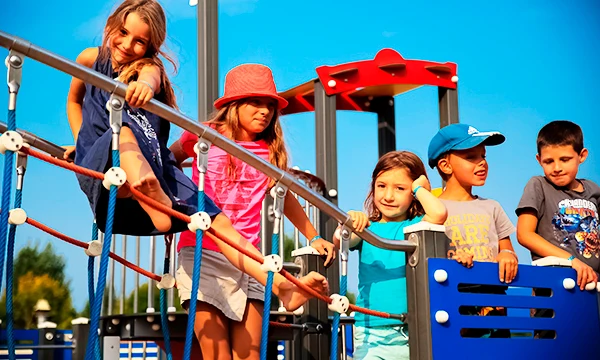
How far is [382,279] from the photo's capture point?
274cm

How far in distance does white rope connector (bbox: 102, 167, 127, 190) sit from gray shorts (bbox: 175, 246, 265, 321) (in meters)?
0.56

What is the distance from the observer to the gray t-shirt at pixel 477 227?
112 inches

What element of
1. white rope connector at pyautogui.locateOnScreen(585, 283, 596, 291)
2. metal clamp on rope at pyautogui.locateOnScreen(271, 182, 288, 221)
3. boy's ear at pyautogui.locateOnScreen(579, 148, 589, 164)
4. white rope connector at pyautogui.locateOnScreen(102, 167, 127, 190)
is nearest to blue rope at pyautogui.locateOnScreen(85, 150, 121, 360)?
white rope connector at pyautogui.locateOnScreen(102, 167, 127, 190)

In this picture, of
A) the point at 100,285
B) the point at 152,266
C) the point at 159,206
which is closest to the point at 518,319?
the point at 159,206

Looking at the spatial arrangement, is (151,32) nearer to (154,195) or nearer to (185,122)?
(185,122)

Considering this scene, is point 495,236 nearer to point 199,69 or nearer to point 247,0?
point 199,69

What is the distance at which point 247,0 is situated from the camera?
→ 14961 millimetres

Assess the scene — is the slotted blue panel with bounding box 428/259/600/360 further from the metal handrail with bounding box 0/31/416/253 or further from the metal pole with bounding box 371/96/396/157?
the metal pole with bounding box 371/96/396/157

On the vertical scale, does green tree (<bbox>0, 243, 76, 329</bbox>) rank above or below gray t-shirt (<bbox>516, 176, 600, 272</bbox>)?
above

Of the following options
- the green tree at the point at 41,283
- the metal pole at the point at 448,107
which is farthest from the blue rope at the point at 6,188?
the green tree at the point at 41,283

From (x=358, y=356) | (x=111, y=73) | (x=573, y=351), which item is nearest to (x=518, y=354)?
(x=573, y=351)

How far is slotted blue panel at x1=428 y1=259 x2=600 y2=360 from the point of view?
2467 mm

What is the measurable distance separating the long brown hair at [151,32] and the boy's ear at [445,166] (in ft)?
3.79

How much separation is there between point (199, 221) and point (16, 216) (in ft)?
1.43
